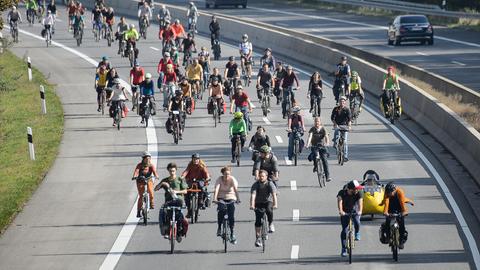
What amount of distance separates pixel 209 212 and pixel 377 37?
44.3 m

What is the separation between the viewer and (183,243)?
24.2 metres

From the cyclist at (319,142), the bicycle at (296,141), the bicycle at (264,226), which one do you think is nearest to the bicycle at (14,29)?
the bicycle at (296,141)

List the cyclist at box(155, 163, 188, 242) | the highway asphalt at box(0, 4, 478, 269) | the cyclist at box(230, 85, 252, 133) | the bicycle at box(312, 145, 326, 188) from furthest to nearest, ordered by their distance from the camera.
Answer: the cyclist at box(230, 85, 252, 133) < the bicycle at box(312, 145, 326, 188) < the cyclist at box(155, 163, 188, 242) < the highway asphalt at box(0, 4, 478, 269)

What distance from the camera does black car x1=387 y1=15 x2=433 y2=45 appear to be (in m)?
65.1

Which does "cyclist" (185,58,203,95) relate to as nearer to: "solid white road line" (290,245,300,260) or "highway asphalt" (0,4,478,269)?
"highway asphalt" (0,4,478,269)

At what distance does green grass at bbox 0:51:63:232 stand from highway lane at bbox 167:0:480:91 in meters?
15.8

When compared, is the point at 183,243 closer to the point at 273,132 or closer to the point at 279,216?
the point at 279,216

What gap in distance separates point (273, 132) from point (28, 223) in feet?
43.6

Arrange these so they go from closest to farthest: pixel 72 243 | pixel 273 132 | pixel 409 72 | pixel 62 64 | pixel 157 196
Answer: pixel 72 243 < pixel 157 196 < pixel 273 132 < pixel 409 72 < pixel 62 64

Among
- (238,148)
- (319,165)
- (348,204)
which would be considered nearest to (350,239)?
(348,204)

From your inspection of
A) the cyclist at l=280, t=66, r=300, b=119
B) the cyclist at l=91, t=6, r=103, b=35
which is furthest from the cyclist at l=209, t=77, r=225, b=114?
the cyclist at l=91, t=6, r=103, b=35

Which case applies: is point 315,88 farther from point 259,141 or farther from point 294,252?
point 294,252

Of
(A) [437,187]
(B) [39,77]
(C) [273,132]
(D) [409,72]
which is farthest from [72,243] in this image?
(B) [39,77]

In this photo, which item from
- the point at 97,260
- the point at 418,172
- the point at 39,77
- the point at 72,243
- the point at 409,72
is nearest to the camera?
the point at 97,260
